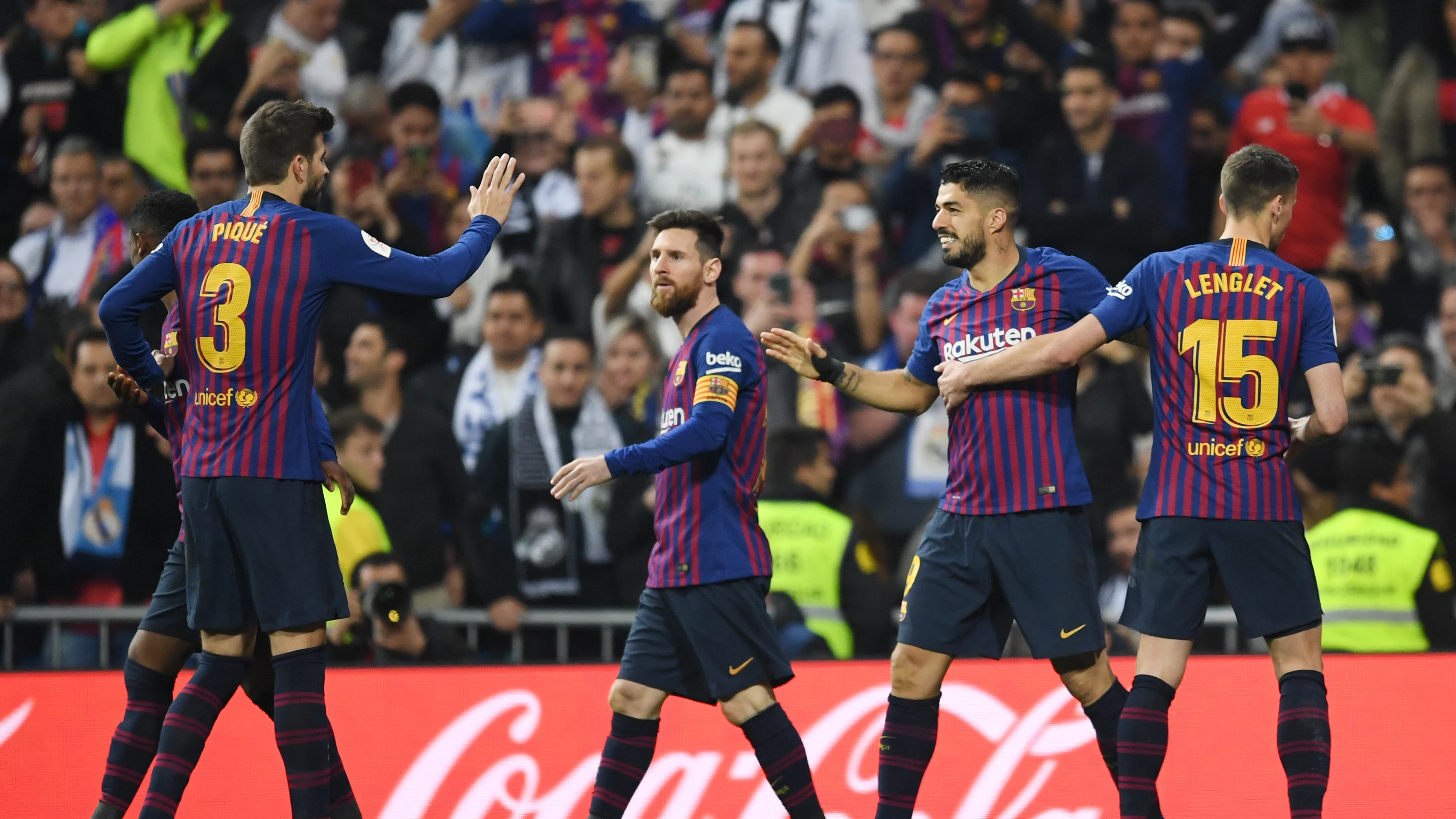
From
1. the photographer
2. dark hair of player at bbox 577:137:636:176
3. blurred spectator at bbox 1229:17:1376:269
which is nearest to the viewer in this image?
the photographer

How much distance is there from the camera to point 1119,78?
34.6 ft

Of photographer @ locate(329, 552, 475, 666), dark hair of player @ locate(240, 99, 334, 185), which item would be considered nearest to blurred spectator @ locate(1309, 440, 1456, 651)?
photographer @ locate(329, 552, 475, 666)

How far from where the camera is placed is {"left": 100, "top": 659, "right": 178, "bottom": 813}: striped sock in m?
5.30

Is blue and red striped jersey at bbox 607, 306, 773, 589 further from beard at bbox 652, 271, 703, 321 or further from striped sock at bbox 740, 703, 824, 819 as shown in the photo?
striped sock at bbox 740, 703, 824, 819

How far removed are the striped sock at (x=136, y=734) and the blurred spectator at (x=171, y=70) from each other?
19.8 ft

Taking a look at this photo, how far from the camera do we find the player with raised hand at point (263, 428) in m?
5.02

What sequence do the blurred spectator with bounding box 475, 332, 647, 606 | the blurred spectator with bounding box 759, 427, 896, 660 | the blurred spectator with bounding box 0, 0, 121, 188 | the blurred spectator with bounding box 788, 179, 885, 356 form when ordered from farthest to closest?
1. the blurred spectator with bounding box 0, 0, 121, 188
2. the blurred spectator with bounding box 788, 179, 885, 356
3. the blurred spectator with bounding box 475, 332, 647, 606
4. the blurred spectator with bounding box 759, 427, 896, 660

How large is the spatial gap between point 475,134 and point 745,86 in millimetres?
1963

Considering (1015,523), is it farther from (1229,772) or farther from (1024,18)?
(1024,18)

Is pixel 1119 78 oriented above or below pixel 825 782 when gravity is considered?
above

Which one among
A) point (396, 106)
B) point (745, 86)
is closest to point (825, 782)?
point (745, 86)

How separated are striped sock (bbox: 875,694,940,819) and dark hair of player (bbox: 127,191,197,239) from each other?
3.11 metres

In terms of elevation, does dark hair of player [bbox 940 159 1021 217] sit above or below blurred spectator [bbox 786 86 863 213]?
below

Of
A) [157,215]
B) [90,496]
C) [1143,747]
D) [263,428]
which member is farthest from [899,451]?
[263,428]
